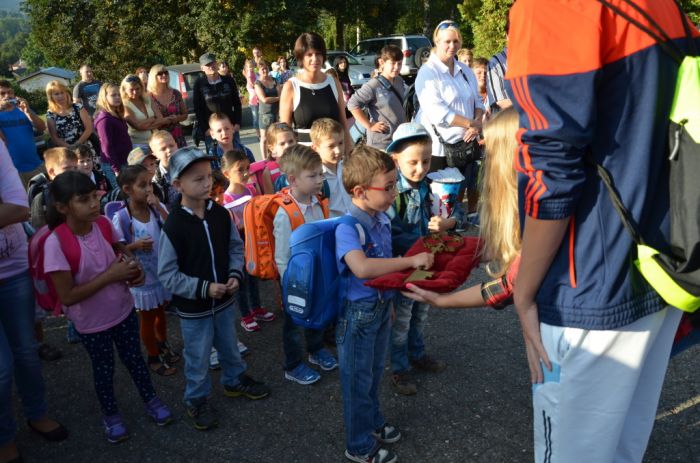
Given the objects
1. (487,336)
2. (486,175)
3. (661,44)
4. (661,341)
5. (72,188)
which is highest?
(661,44)

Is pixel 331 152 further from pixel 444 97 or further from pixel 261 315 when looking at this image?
pixel 444 97

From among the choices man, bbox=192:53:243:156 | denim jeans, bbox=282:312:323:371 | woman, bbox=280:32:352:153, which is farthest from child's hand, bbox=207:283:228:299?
man, bbox=192:53:243:156

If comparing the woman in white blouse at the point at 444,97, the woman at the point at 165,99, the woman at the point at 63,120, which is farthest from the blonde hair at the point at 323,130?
the woman at the point at 63,120

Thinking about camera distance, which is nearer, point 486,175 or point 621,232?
point 621,232

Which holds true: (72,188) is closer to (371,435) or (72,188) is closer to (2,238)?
(2,238)

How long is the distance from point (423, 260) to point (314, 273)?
507 millimetres

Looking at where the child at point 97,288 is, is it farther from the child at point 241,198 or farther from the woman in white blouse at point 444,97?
the woman in white blouse at point 444,97

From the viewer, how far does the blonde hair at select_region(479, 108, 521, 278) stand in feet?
5.72

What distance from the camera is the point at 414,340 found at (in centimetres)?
361

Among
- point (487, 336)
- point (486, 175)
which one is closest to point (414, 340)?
point (487, 336)

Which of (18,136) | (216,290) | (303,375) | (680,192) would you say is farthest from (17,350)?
(18,136)

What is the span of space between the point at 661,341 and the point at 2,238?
294cm

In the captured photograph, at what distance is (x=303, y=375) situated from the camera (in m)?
3.64

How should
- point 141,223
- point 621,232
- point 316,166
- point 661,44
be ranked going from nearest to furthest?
1. point 661,44
2. point 621,232
3. point 316,166
4. point 141,223
